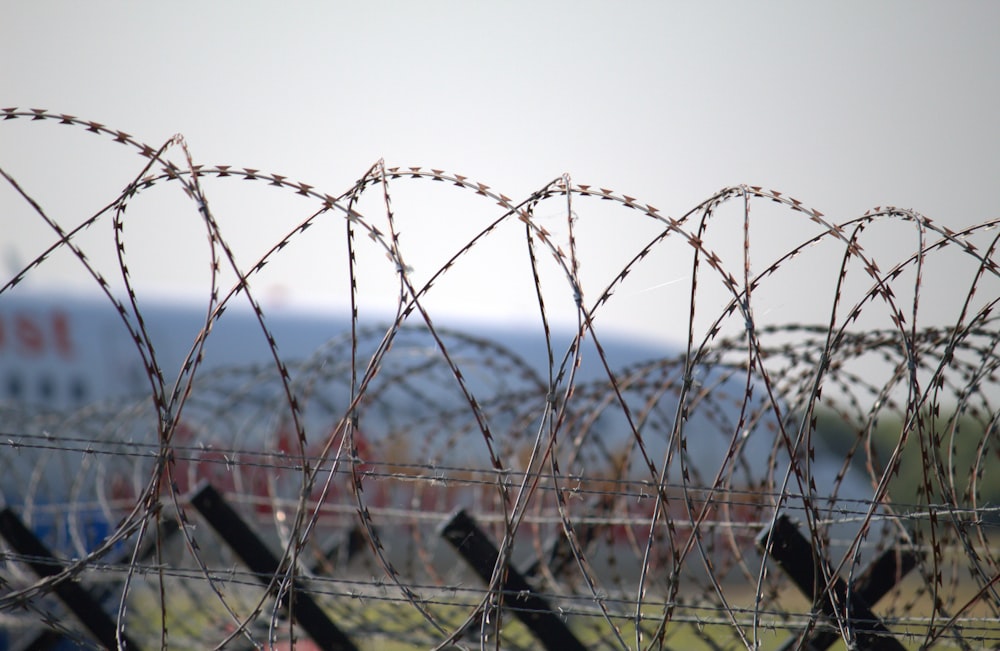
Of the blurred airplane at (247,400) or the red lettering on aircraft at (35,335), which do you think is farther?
the red lettering on aircraft at (35,335)

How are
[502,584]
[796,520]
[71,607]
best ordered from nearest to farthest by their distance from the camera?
[502,584] → [796,520] → [71,607]

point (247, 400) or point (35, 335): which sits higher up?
point (247, 400)

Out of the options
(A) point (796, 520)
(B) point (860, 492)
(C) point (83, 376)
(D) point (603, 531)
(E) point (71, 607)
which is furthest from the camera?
(C) point (83, 376)

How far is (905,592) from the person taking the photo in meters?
20.8

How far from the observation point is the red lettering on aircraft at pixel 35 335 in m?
22.7

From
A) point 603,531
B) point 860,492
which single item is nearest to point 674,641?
point 860,492

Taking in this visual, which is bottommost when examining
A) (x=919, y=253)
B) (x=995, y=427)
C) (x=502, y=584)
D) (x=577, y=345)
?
(x=502, y=584)

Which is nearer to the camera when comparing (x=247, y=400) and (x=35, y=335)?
(x=247, y=400)

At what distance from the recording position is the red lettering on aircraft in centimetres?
2266

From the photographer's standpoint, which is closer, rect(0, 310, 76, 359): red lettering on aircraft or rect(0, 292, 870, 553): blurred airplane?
rect(0, 292, 870, 553): blurred airplane

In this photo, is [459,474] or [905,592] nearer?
[459,474]

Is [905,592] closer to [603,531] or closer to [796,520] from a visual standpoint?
[603,531]

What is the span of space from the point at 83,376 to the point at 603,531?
52.2 feet

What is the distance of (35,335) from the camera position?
2280 centimetres
